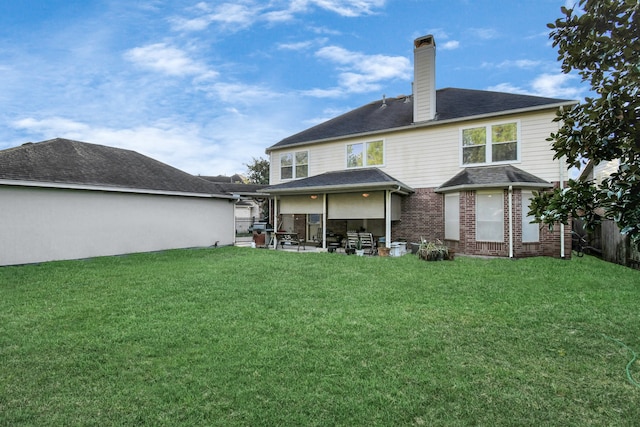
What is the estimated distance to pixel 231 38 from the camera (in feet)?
47.4

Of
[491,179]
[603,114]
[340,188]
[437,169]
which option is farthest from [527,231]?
[603,114]

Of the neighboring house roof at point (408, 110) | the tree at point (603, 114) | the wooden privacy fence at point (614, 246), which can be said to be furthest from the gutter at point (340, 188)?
the tree at point (603, 114)

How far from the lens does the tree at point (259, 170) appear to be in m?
38.3

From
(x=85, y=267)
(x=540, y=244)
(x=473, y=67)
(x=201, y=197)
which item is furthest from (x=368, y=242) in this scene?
(x=473, y=67)

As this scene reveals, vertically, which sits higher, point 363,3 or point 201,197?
Answer: point 363,3

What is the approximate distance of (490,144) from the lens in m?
12.3

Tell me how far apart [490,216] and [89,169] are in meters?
15.6

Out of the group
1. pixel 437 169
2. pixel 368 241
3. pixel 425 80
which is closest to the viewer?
pixel 368 241

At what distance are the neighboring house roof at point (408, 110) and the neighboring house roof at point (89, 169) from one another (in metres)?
5.37

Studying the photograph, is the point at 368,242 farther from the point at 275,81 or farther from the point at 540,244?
the point at 275,81

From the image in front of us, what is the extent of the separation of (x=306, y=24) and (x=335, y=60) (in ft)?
10.7

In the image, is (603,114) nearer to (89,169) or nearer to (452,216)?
(452,216)

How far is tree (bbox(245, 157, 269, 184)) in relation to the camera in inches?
1510

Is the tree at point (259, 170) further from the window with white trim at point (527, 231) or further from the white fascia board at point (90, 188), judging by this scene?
the window with white trim at point (527, 231)
